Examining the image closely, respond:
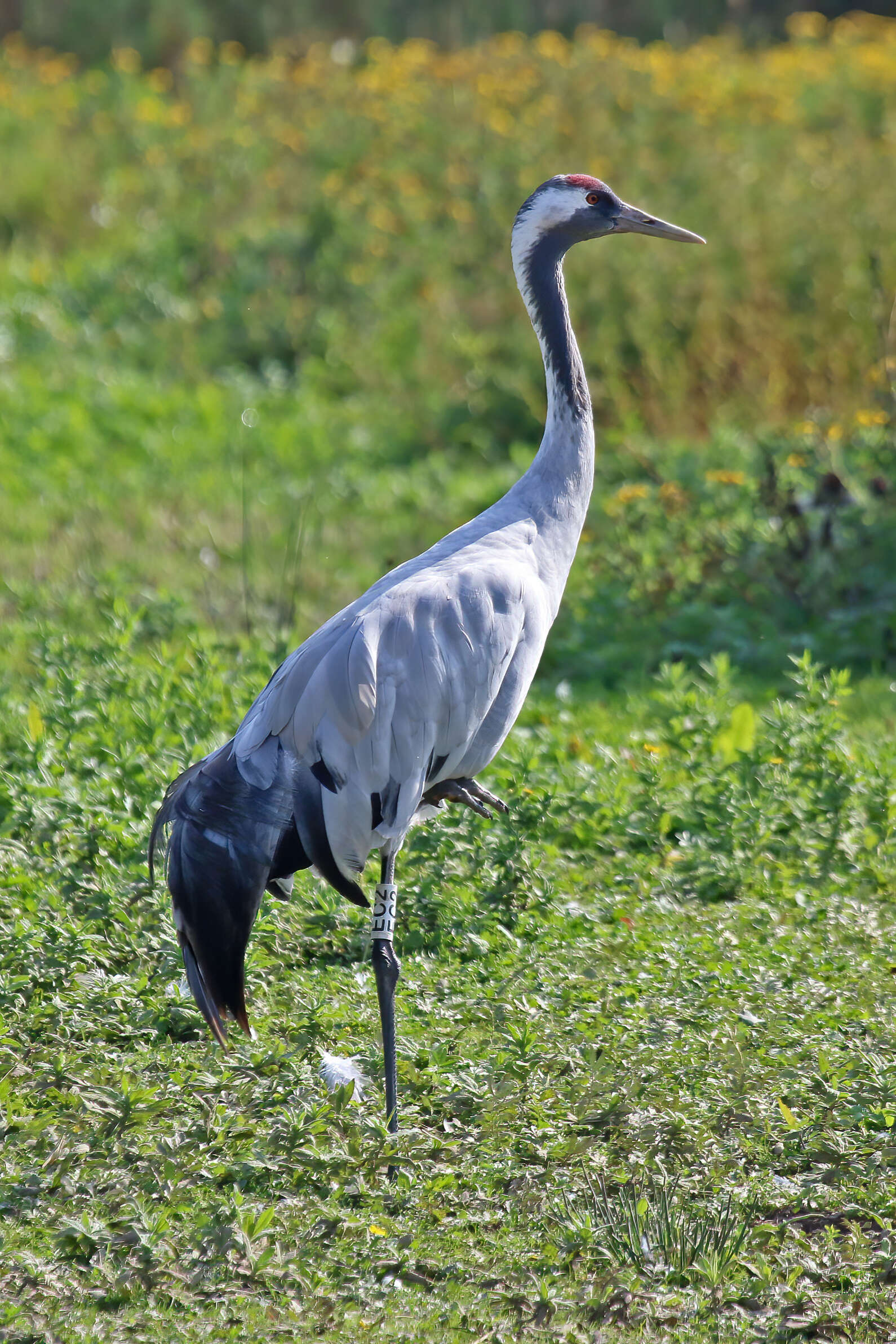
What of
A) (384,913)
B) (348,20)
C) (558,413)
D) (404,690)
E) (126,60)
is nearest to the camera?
(404,690)

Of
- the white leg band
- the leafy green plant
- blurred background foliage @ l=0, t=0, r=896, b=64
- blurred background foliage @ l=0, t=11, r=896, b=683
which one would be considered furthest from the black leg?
blurred background foliage @ l=0, t=0, r=896, b=64

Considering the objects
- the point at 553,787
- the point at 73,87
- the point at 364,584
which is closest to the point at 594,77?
the point at 73,87

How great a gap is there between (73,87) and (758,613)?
927 cm

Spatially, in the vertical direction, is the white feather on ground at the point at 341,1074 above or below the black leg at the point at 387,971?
below

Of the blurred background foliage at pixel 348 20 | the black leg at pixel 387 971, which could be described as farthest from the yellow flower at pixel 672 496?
the blurred background foliage at pixel 348 20

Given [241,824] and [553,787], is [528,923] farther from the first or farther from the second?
[241,824]

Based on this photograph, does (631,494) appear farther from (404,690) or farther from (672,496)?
(404,690)

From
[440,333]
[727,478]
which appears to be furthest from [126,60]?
[727,478]

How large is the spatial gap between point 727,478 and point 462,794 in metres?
3.49

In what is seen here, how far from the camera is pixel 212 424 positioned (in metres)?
8.78

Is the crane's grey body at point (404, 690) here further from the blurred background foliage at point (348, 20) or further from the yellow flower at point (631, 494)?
the blurred background foliage at point (348, 20)

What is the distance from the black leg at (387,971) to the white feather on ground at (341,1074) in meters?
0.09

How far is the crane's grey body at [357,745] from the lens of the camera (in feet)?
10.6

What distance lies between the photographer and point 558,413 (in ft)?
12.6
